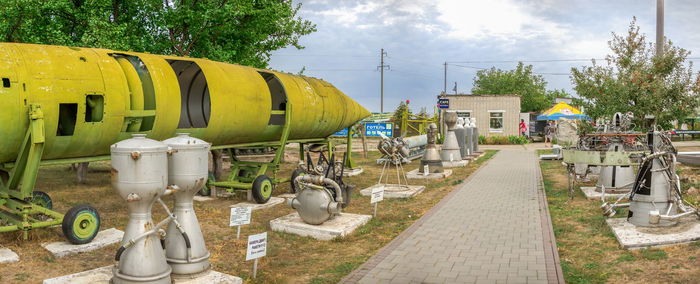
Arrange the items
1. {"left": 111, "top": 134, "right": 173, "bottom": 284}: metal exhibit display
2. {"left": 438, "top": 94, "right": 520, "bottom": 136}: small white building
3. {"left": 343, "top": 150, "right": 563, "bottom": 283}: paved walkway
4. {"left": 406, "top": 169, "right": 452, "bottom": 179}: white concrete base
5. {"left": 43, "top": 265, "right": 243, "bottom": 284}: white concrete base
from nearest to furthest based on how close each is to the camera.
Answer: {"left": 111, "top": 134, "right": 173, "bottom": 284}: metal exhibit display, {"left": 43, "top": 265, "right": 243, "bottom": 284}: white concrete base, {"left": 343, "top": 150, "right": 563, "bottom": 283}: paved walkway, {"left": 406, "top": 169, "right": 452, "bottom": 179}: white concrete base, {"left": 438, "top": 94, "right": 520, "bottom": 136}: small white building

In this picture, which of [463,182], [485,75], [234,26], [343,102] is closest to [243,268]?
[343,102]

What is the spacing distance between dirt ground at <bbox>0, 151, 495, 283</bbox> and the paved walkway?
15.7 inches

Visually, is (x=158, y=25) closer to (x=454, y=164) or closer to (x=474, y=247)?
(x=454, y=164)

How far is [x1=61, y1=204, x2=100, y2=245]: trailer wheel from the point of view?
291 inches

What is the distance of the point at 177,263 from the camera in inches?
228

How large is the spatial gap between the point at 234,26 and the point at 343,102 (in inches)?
228

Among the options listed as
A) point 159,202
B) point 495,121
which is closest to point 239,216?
point 159,202

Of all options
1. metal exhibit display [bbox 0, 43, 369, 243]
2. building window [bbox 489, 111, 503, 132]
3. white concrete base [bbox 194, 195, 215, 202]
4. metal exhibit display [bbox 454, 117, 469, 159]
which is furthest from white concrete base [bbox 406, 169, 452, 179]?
building window [bbox 489, 111, 503, 132]

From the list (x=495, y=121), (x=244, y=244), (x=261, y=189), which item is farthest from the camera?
(x=495, y=121)

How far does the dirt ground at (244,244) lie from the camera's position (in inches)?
261

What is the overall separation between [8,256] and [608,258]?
327 inches

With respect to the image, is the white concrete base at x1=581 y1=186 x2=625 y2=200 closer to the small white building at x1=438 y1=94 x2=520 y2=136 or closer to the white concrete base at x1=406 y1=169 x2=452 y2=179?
the white concrete base at x1=406 y1=169 x2=452 y2=179

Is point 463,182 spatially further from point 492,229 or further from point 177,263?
point 177,263

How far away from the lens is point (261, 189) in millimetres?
11336
